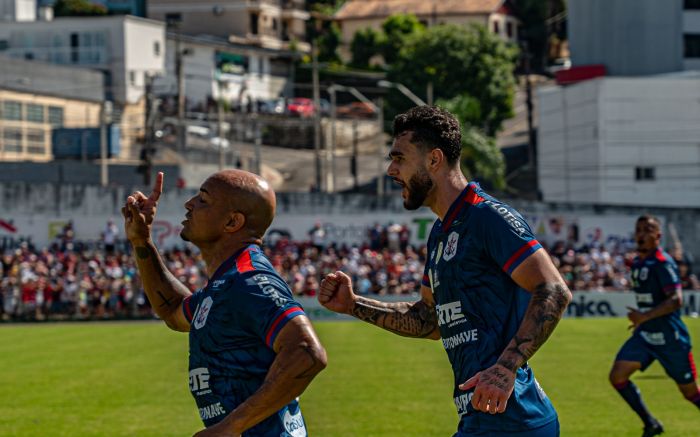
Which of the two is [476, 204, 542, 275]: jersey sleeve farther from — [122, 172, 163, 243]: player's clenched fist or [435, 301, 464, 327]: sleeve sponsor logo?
[122, 172, 163, 243]: player's clenched fist

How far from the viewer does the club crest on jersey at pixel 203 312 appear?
6007mm

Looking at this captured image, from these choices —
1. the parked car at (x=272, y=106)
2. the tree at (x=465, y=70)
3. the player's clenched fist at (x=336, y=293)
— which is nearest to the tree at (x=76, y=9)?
the parked car at (x=272, y=106)

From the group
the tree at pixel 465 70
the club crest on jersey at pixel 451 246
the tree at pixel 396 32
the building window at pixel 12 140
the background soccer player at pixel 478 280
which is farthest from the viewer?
the tree at pixel 396 32

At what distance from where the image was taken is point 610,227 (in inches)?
1871

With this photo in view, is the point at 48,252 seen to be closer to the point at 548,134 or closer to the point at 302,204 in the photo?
the point at 302,204

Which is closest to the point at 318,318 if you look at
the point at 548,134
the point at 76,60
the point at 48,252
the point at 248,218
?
the point at 48,252

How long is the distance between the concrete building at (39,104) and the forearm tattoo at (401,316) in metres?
62.8

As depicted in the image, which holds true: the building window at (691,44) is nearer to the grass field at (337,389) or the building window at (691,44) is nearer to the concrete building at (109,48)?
the concrete building at (109,48)

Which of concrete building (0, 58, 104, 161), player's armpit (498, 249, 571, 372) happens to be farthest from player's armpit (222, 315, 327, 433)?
concrete building (0, 58, 104, 161)

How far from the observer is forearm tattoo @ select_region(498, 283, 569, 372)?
5988 mm

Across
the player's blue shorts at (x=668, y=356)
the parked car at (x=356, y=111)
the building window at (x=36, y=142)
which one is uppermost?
the parked car at (x=356, y=111)

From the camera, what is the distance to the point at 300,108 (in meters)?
89.4

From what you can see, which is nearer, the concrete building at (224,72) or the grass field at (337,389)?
the grass field at (337,389)

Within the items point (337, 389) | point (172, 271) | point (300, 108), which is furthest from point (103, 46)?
point (337, 389)
